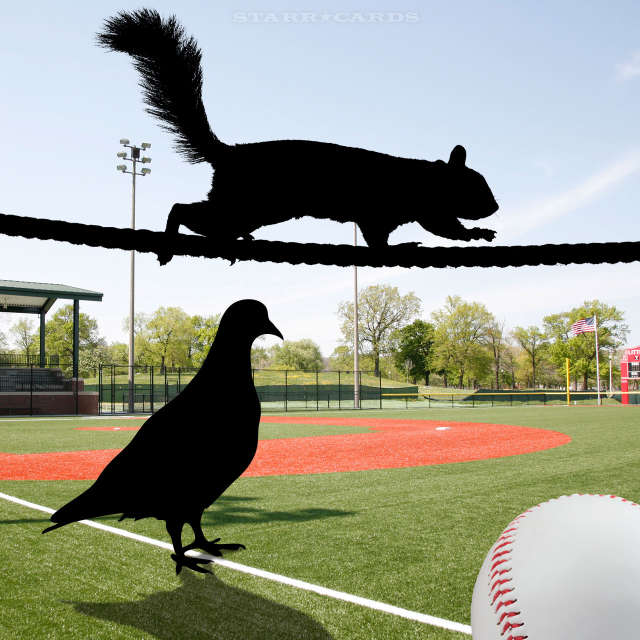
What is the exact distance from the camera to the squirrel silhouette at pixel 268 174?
0.84 m

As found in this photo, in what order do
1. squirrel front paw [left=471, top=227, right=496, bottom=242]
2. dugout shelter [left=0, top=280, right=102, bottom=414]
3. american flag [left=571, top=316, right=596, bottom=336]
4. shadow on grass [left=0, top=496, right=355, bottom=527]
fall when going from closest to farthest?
squirrel front paw [left=471, top=227, right=496, bottom=242], shadow on grass [left=0, top=496, right=355, bottom=527], dugout shelter [left=0, top=280, right=102, bottom=414], american flag [left=571, top=316, right=596, bottom=336]

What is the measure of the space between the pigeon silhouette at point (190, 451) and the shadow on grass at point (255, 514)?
7.15 metres

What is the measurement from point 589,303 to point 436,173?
269 ft

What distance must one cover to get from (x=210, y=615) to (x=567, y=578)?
13.0ft

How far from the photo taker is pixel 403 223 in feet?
3.42

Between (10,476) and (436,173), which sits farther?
(10,476)

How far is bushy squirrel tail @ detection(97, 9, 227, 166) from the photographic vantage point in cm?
84

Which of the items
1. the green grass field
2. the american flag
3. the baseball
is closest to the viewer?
the baseball

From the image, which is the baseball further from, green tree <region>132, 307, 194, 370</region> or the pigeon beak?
green tree <region>132, 307, 194, 370</region>

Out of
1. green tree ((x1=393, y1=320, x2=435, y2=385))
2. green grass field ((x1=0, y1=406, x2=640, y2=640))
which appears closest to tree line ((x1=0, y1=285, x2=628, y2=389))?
green tree ((x1=393, y1=320, x2=435, y2=385))

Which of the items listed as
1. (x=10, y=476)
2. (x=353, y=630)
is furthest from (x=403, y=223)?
(x=10, y=476)

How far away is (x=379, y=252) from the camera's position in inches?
33.9

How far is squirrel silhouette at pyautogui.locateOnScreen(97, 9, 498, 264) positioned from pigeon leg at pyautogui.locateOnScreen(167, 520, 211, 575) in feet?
1.19

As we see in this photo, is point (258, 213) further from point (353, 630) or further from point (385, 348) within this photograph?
point (385, 348)
